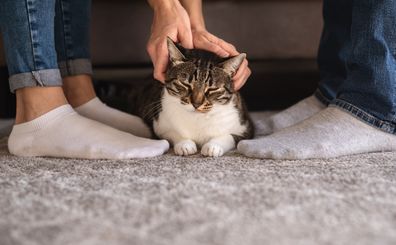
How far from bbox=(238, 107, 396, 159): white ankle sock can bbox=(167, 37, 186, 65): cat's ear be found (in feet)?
0.93

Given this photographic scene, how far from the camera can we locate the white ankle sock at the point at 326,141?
3.59 ft

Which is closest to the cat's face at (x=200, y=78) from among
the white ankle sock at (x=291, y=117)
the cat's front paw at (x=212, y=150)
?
the cat's front paw at (x=212, y=150)

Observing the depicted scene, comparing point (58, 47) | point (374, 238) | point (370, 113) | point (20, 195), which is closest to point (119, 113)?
point (58, 47)

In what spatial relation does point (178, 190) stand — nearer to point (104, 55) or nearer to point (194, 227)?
point (194, 227)

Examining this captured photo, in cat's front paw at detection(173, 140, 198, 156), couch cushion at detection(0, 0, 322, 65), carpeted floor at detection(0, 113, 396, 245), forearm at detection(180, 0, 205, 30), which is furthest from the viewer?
couch cushion at detection(0, 0, 322, 65)

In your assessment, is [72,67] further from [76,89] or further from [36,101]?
[36,101]

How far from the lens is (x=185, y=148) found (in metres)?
1.19

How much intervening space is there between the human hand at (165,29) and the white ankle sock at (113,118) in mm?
216

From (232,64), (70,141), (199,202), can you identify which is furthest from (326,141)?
(70,141)

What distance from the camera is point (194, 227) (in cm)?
71

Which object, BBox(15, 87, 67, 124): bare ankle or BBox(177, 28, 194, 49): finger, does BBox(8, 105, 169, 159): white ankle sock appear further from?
BBox(177, 28, 194, 49): finger

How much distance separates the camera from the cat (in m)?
1.22

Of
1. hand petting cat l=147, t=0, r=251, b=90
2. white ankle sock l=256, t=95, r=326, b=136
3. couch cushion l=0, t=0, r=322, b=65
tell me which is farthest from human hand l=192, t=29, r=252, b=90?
couch cushion l=0, t=0, r=322, b=65

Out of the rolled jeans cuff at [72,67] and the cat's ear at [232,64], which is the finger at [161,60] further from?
the rolled jeans cuff at [72,67]
